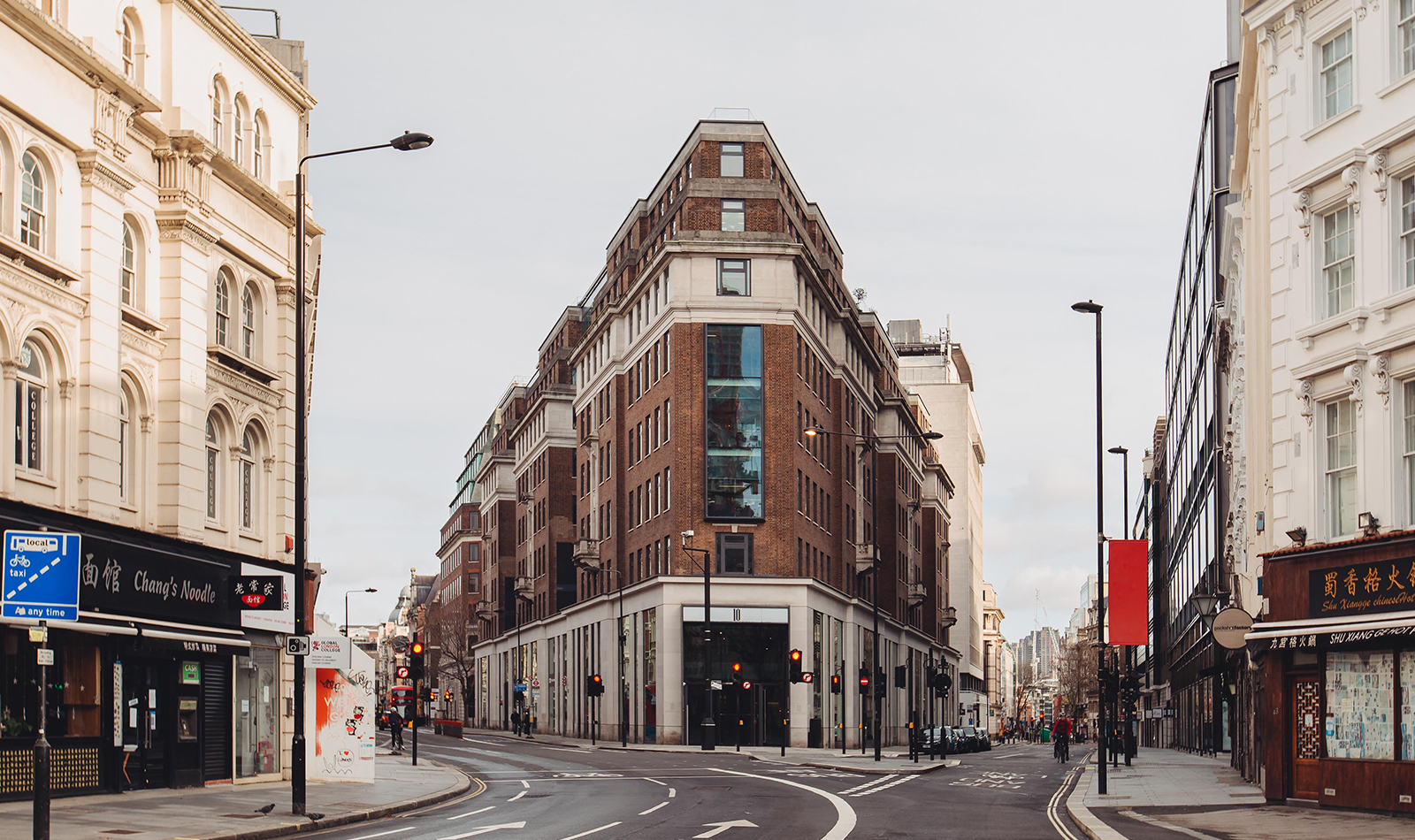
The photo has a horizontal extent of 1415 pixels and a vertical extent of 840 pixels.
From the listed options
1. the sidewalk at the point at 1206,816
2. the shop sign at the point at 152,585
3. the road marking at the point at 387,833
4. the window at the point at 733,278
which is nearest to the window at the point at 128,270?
the shop sign at the point at 152,585

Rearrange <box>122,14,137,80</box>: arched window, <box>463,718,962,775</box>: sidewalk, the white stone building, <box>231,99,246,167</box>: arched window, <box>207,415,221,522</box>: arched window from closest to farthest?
the white stone building
<box>122,14,137,80</box>: arched window
<box>207,415,221,522</box>: arched window
<box>231,99,246,167</box>: arched window
<box>463,718,962,775</box>: sidewalk

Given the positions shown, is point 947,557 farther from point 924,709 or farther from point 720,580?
point 720,580

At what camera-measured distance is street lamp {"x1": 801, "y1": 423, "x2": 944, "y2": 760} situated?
173 ft

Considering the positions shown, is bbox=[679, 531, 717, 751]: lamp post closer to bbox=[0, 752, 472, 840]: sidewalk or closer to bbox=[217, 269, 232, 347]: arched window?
bbox=[0, 752, 472, 840]: sidewalk

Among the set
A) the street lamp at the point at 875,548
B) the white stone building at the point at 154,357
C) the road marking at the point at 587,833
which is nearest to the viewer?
the road marking at the point at 587,833

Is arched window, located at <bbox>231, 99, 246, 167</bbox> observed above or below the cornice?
above

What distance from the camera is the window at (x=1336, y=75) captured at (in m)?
26.3

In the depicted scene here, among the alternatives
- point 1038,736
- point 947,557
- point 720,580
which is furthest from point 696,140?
point 1038,736

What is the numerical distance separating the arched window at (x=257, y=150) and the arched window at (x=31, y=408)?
31.6ft

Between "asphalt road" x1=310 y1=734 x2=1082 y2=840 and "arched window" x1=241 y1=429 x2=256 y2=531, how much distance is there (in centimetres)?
791

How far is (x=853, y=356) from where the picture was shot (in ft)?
292

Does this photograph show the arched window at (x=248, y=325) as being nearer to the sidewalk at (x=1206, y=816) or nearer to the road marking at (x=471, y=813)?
the road marking at (x=471, y=813)

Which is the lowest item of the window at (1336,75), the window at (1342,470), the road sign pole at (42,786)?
the road sign pole at (42,786)

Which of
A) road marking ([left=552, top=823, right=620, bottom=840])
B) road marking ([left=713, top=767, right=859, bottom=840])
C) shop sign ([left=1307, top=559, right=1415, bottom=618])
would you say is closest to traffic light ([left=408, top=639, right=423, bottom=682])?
road marking ([left=713, top=767, right=859, bottom=840])
